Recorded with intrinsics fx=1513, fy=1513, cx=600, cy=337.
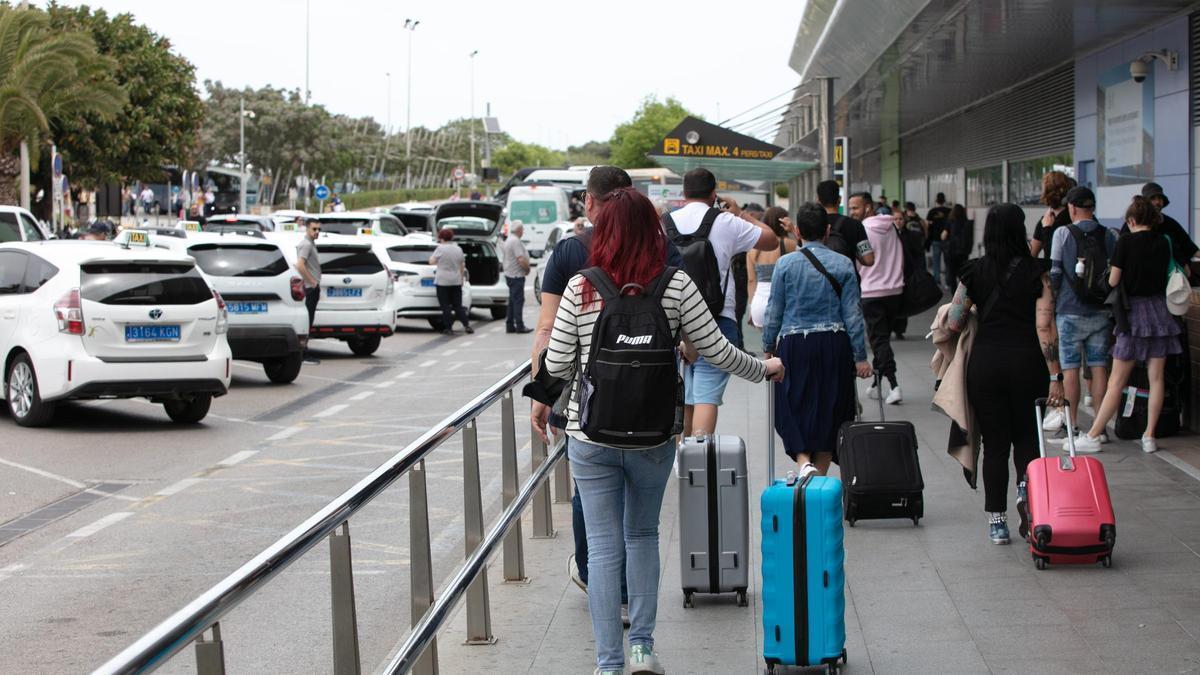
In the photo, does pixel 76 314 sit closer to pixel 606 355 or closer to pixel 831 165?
pixel 606 355

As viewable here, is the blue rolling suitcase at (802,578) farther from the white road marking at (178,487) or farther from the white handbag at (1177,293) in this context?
the white road marking at (178,487)

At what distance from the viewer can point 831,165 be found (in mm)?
20516

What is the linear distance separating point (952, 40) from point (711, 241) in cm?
1179

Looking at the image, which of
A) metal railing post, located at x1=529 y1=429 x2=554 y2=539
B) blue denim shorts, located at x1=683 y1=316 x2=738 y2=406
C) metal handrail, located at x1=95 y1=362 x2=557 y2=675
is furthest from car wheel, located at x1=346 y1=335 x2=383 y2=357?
metal handrail, located at x1=95 y1=362 x2=557 y2=675

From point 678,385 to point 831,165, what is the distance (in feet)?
52.5

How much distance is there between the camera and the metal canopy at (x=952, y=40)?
15711 mm

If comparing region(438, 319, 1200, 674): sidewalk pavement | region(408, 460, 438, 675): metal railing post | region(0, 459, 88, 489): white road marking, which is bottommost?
region(0, 459, 88, 489): white road marking

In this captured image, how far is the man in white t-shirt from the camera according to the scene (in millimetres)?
8117

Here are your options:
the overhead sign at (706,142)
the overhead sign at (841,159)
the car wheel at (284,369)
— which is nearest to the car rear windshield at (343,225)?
the overhead sign at (706,142)

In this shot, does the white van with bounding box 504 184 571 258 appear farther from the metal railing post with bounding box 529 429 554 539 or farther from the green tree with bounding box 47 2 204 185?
the metal railing post with bounding box 529 429 554 539

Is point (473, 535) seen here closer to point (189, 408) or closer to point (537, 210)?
point (189, 408)

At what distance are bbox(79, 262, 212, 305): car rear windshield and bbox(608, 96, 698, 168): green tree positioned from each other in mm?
127167

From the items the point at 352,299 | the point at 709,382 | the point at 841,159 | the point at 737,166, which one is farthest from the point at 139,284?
the point at 737,166

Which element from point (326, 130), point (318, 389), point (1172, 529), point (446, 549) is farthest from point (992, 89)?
point (326, 130)
